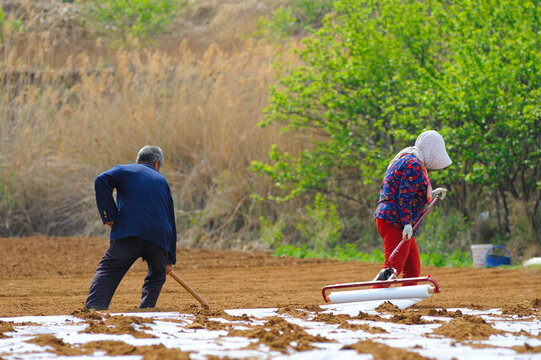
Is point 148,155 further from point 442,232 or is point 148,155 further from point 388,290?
point 442,232

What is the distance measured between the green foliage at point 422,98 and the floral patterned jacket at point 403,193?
17.9 ft

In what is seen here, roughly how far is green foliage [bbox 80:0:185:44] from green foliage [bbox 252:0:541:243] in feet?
45.4

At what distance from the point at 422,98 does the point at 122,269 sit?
724 cm

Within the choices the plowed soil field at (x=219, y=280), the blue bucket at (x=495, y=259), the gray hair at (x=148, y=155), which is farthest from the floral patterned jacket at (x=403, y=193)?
the blue bucket at (x=495, y=259)

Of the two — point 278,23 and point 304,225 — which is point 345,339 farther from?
point 278,23

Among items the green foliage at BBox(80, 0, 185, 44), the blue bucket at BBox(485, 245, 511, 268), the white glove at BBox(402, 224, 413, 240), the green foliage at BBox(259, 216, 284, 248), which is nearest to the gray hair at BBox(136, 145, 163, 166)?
the white glove at BBox(402, 224, 413, 240)

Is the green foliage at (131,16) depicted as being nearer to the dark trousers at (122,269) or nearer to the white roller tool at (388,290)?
the dark trousers at (122,269)

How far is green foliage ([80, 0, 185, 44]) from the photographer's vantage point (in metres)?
26.9

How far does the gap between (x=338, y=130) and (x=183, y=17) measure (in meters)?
21.5

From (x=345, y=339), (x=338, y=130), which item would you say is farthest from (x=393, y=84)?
(x=345, y=339)

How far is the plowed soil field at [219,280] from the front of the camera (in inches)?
264

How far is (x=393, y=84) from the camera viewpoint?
1324 centimetres

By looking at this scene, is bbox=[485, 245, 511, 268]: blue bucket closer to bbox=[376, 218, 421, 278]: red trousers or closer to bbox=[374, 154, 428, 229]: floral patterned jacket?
bbox=[376, 218, 421, 278]: red trousers

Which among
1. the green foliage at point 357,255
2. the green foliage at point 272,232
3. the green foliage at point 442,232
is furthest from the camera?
the green foliage at point 272,232
